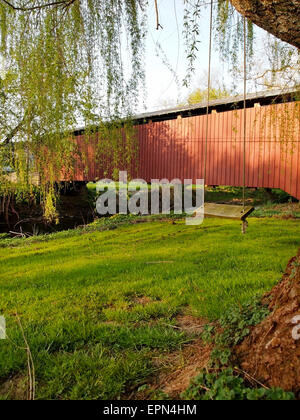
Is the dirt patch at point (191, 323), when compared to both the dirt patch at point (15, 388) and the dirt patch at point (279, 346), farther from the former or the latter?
the dirt patch at point (15, 388)

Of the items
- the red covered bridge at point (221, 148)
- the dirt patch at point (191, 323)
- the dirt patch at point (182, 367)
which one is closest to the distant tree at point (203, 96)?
the red covered bridge at point (221, 148)

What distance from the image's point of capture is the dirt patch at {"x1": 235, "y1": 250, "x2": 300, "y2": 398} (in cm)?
117

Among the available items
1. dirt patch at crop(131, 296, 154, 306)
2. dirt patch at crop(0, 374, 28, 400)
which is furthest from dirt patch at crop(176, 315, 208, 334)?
dirt patch at crop(0, 374, 28, 400)

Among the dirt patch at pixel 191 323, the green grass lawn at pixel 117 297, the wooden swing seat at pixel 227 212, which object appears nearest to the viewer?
the green grass lawn at pixel 117 297

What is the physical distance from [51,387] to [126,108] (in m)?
1.87

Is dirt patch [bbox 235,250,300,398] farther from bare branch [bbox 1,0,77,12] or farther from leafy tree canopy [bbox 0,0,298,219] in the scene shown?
bare branch [bbox 1,0,77,12]

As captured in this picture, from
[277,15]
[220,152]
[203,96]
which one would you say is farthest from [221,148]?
[277,15]

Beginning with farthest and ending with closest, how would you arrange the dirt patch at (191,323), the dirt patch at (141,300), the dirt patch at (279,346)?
the dirt patch at (141,300) → the dirt patch at (191,323) → the dirt patch at (279,346)

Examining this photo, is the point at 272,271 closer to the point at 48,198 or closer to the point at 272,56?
the point at 272,56

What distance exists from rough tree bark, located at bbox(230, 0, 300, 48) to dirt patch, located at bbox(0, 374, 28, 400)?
209 centimetres

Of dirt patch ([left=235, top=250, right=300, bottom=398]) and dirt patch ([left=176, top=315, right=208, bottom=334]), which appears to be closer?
dirt patch ([left=235, top=250, right=300, bottom=398])

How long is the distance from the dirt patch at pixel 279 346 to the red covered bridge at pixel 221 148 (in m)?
4.82

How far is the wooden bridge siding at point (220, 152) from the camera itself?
21.3ft

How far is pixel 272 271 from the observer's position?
320 cm
